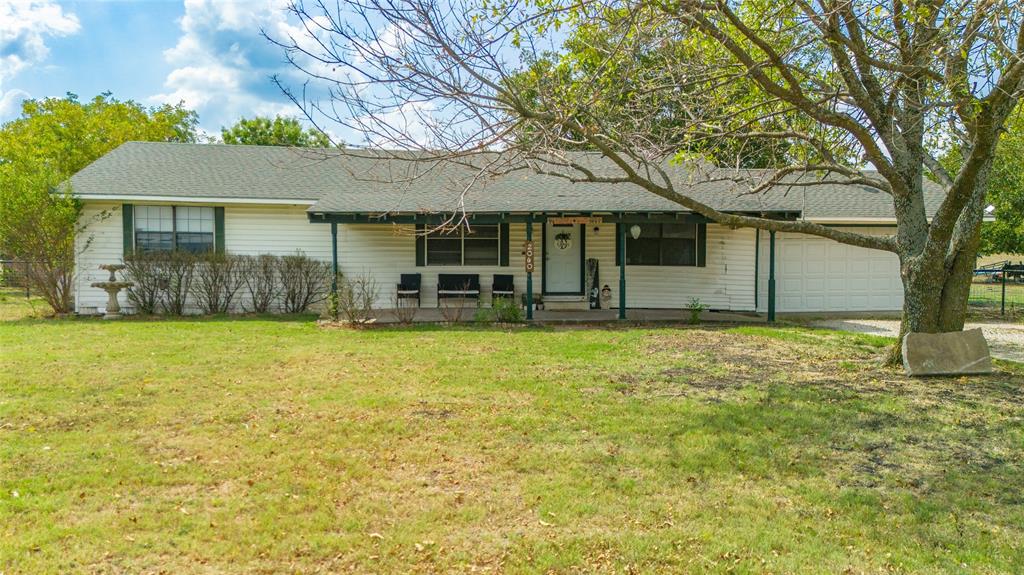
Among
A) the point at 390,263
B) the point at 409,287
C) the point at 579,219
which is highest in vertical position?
the point at 579,219

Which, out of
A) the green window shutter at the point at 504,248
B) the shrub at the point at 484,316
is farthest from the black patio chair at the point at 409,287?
the shrub at the point at 484,316

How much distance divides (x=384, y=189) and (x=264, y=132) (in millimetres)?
22150

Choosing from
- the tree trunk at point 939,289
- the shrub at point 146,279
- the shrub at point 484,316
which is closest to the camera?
the tree trunk at point 939,289

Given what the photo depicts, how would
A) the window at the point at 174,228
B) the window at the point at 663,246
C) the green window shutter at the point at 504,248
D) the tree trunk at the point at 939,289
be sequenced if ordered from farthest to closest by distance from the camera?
the window at the point at 663,246 < the green window shutter at the point at 504,248 < the window at the point at 174,228 < the tree trunk at the point at 939,289

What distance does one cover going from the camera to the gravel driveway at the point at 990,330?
9.46m

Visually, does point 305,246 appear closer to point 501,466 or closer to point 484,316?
point 484,316

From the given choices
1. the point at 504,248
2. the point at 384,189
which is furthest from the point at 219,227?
the point at 504,248

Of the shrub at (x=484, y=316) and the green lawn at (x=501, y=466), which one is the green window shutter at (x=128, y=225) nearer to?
the green lawn at (x=501, y=466)

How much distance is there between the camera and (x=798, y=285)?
49.2 feet

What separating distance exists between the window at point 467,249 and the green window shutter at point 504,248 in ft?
0.18

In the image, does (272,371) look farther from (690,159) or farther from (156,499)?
(690,159)

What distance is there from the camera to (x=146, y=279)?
1317 centimetres

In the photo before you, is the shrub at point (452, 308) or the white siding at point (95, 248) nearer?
the shrub at point (452, 308)

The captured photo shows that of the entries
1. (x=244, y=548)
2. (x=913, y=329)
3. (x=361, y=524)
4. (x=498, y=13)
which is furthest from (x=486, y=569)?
(x=913, y=329)
